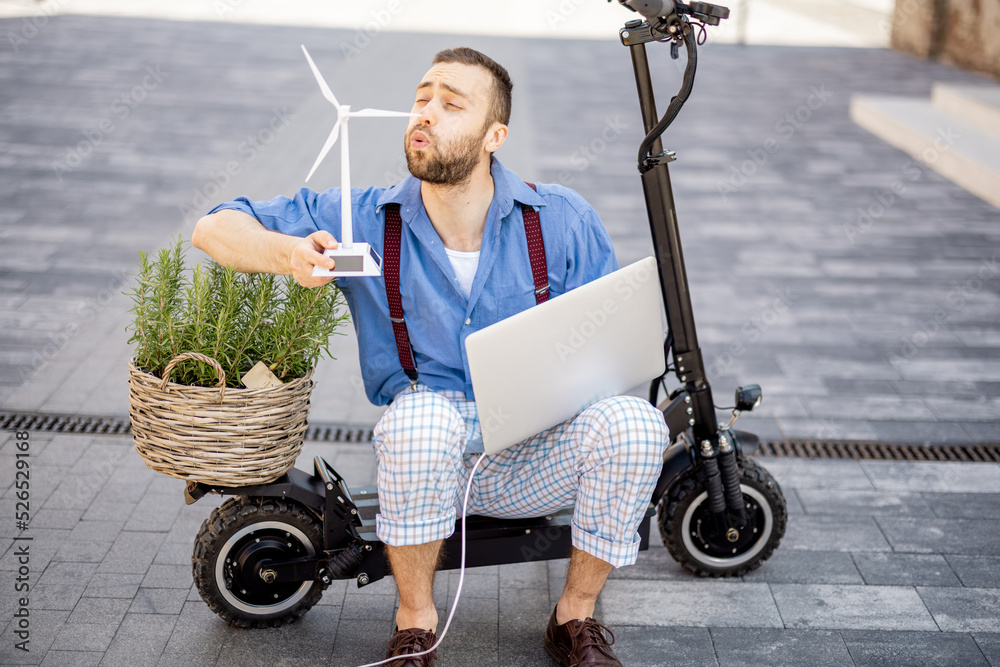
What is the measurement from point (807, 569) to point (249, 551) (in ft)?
5.15

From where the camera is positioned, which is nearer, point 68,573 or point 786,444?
point 68,573

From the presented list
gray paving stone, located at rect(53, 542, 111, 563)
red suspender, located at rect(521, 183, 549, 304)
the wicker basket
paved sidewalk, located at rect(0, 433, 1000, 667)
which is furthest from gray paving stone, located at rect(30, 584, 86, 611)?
red suspender, located at rect(521, 183, 549, 304)

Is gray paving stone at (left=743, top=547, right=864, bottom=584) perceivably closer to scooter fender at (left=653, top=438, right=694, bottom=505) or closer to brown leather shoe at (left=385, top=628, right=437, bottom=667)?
scooter fender at (left=653, top=438, right=694, bottom=505)

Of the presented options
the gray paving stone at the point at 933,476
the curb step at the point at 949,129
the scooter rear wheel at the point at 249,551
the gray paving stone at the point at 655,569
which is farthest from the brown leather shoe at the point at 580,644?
the curb step at the point at 949,129

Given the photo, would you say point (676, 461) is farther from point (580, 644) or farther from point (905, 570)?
point (905, 570)

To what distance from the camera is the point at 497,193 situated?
2445 mm

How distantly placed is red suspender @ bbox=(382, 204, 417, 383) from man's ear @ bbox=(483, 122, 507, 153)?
0.27 meters

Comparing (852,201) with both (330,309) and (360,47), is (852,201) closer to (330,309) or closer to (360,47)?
(330,309)

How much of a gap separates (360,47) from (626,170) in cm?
458

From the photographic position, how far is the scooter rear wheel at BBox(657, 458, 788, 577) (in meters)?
2.60

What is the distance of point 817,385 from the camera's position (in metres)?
3.95

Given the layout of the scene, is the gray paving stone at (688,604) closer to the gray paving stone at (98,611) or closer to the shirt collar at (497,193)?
the shirt collar at (497,193)

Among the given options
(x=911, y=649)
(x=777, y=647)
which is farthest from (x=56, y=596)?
(x=911, y=649)

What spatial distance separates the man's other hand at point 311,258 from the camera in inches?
80.7
